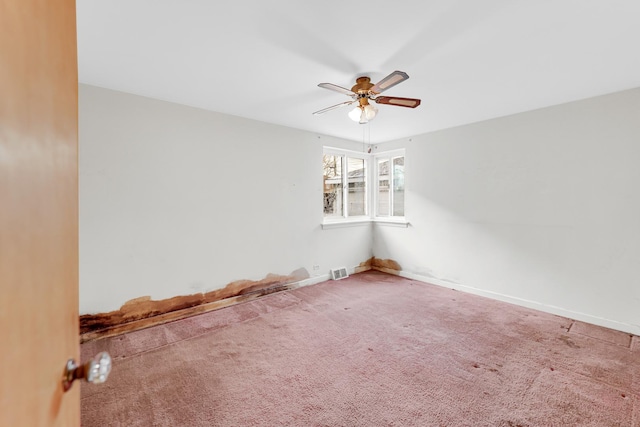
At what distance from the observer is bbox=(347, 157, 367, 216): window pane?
471 centimetres

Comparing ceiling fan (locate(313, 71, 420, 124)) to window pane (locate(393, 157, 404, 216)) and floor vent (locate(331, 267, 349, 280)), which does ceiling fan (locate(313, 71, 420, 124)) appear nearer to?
window pane (locate(393, 157, 404, 216))

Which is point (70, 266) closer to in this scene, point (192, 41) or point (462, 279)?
point (192, 41)

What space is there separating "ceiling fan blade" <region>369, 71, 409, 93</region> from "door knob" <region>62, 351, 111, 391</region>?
1.92 metres

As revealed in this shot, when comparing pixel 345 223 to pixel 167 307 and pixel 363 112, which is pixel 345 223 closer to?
pixel 363 112

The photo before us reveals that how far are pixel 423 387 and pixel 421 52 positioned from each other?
2289mm

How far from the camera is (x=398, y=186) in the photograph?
15.1 ft

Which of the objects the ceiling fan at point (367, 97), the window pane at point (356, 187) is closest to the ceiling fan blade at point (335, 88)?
the ceiling fan at point (367, 97)

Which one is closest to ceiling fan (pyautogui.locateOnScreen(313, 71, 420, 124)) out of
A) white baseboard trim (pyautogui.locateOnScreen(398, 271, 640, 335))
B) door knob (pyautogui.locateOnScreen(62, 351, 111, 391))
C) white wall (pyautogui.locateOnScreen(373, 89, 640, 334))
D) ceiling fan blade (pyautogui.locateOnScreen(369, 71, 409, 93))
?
ceiling fan blade (pyautogui.locateOnScreen(369, 71, 409, 93))

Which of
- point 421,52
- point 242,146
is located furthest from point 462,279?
point 242,146

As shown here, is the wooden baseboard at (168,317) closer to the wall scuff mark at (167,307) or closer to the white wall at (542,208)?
the wall scuff mark at (167,307)

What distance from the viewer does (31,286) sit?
1.60 feet

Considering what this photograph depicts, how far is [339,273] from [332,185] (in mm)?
1427

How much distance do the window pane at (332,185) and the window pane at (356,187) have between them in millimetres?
198

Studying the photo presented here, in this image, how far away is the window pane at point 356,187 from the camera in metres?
4.71
